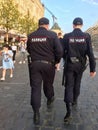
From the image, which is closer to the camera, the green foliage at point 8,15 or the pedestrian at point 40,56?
the pedestrian at point 40,56

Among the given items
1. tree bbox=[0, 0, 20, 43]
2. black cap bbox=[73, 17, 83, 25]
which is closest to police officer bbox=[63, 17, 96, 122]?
black cap bbox=[73, 17, 83, 25]

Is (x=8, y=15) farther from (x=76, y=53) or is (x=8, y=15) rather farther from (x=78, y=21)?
(x=76, y=53)

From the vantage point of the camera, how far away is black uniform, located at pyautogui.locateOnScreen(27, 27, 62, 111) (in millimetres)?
7379

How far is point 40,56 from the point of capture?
24.4 ft

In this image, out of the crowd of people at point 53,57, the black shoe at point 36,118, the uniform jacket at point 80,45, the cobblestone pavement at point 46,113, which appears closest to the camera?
the cobblestone pavement at point 46,113

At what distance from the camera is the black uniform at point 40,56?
7.38 m

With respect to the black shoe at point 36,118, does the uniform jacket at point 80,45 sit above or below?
above

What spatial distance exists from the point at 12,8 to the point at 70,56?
35451 mm

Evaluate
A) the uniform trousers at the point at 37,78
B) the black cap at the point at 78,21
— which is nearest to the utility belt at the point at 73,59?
the uniform trousers at the point at 37,78

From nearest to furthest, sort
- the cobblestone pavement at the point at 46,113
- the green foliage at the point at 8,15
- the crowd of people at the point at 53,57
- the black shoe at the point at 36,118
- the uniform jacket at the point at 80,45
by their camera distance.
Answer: the cobblestone pavement at the point at 46,113
the black shoe at the point at 36,118
the crowd of people at the point at 53,57
the uniform jacket at the point at 80,45
the green foliage at the point at 8,15

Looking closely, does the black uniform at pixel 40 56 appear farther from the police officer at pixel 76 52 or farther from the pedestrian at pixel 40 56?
the police officer at pixel 76 52

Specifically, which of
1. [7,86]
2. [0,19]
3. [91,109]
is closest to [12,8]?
[0,19]

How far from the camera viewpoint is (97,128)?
6945mm

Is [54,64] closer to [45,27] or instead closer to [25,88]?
[45,27]
